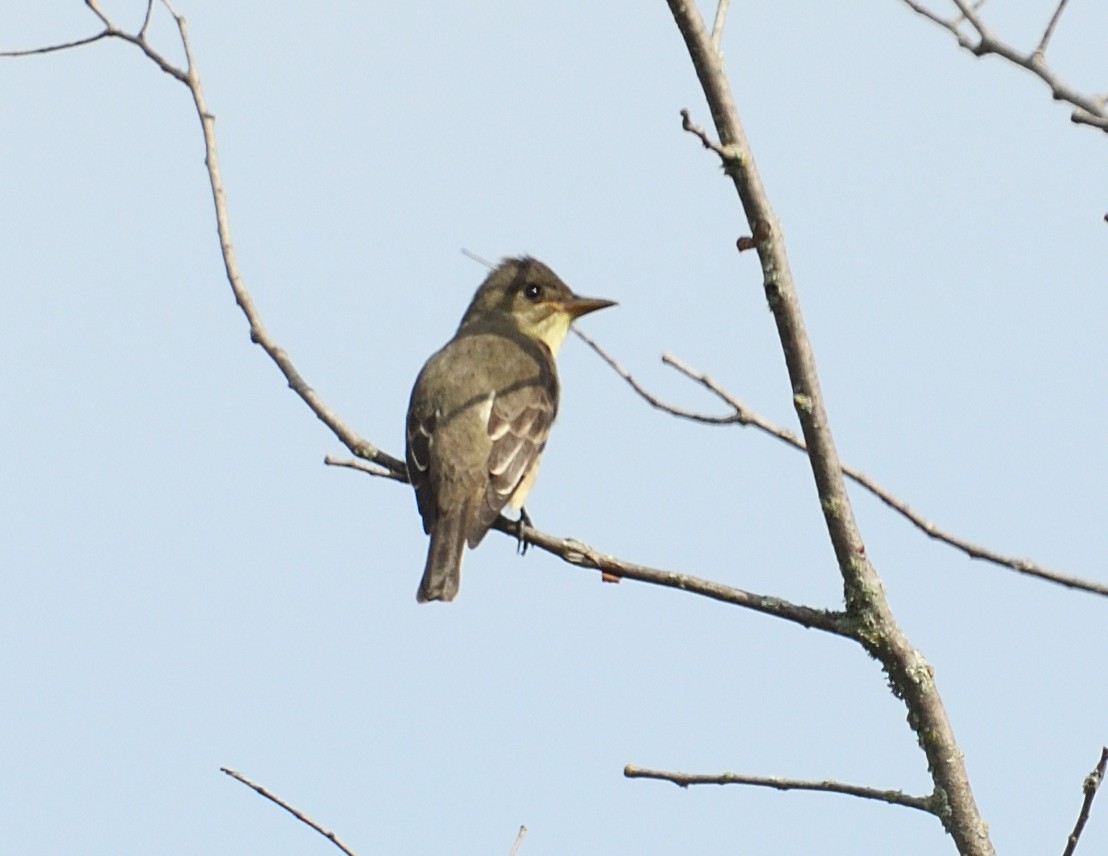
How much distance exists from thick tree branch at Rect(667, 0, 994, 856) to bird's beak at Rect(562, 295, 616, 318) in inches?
187

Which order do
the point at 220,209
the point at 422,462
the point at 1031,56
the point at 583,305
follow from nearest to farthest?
1. the point at 1031,56
2. the point at 220,209
3. the point at 422,462
4. the point at 583,305

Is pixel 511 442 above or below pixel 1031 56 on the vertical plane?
above

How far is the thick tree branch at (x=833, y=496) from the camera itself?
359 cm

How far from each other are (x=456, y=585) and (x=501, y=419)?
2.80 ft

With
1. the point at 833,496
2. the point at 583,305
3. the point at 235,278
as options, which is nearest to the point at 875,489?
the point at 833,496

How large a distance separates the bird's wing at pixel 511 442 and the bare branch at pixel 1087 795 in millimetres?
3601

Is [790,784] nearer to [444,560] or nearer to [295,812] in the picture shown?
[295,812]

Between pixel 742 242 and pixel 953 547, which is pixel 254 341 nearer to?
pixel 742 242

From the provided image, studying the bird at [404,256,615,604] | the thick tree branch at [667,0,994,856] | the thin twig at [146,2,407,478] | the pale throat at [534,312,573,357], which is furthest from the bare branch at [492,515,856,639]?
the pale throat at [534,312,573,357]

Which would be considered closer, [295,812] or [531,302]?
[295,812]

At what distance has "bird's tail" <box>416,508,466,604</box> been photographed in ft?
22.0

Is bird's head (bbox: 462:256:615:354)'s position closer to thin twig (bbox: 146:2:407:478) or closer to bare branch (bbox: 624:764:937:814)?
thin twig (bbox: 146:2:407:478)

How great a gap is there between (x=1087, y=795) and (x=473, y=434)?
399 centimetres

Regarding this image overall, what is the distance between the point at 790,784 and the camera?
12.1 ft
